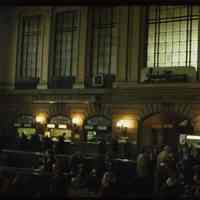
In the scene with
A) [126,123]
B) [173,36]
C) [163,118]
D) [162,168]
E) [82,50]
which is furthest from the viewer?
[82,50]

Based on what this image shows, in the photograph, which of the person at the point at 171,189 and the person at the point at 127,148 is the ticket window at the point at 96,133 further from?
the person at the point at 171,189

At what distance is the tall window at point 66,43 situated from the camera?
82.6 feet

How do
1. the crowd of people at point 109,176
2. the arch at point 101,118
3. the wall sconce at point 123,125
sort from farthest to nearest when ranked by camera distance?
1. the arch at point 101,118
2. the wall sconce at point 123,125
3. the crowd of people at point 109,176

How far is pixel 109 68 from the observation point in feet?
78.6

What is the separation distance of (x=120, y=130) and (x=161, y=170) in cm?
971

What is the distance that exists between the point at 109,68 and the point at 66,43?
314cm

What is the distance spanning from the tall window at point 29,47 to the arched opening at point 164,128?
7.76 metres

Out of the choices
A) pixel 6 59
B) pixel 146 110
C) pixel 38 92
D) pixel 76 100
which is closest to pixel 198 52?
pixel 146 110

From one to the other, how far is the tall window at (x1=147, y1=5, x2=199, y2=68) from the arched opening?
2.55 metres

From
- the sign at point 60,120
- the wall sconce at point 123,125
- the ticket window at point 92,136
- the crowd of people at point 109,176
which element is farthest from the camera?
the sign at point 60,120

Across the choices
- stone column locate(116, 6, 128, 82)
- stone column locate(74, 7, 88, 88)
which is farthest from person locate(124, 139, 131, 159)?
stone column locate(74, 7, 88, 88)

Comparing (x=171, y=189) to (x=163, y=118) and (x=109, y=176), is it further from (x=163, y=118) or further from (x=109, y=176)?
(x=163, y=118)

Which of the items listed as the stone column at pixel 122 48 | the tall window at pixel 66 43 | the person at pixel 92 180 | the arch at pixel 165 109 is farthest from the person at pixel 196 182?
the tall window at pixel 66 43

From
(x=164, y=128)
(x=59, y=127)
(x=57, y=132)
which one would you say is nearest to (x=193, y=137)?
(x=164, y=128)
